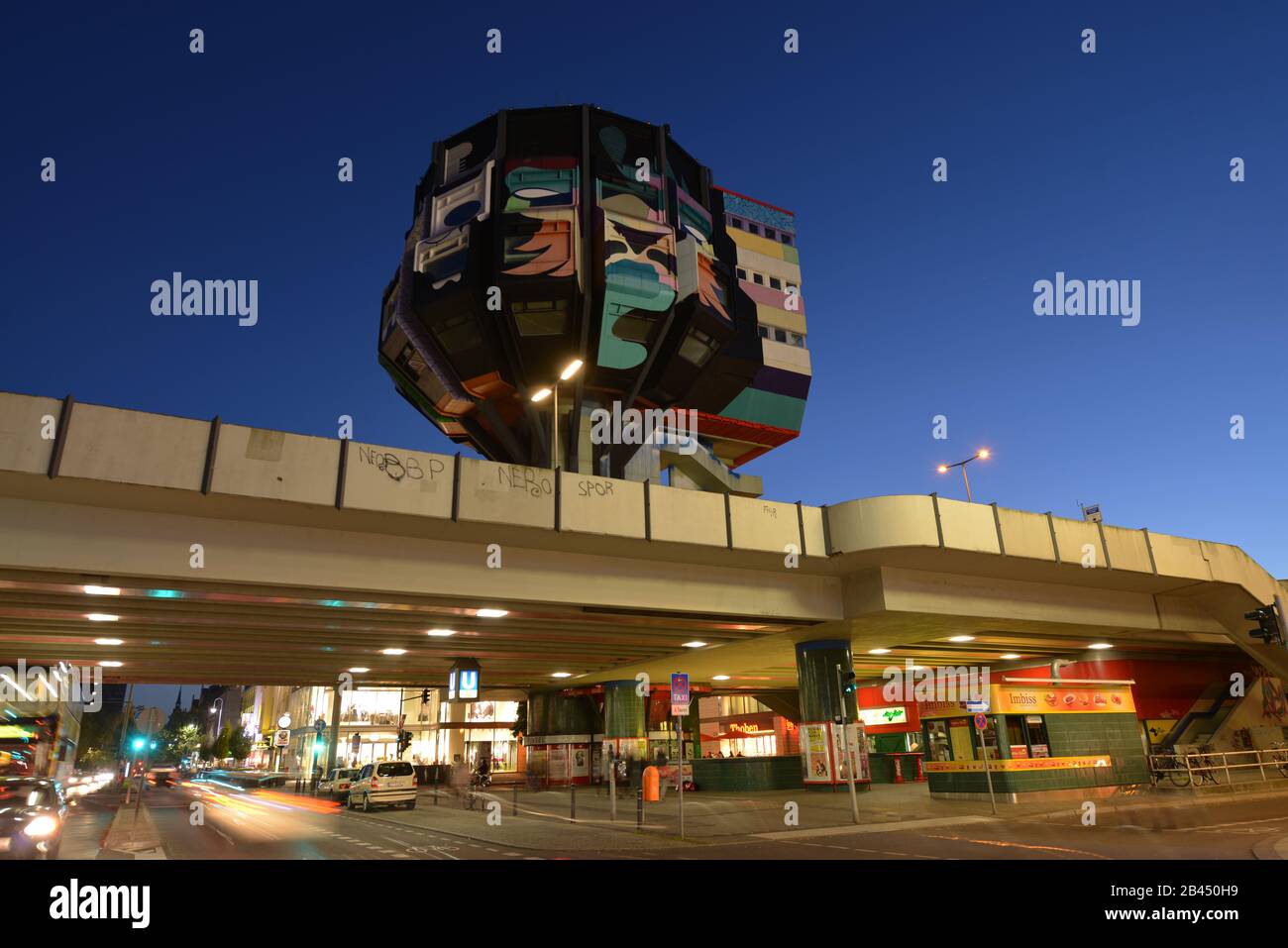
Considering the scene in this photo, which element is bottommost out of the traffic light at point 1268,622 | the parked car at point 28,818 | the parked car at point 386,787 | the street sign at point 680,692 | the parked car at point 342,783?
the parked car at point 342,783

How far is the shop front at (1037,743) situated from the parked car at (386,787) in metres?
19.9

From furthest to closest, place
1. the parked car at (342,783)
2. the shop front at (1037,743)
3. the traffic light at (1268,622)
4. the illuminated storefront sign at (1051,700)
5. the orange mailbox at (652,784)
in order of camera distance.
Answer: the parked car at (342,783), the illuminated storefront sign at (1051,700), the orange mailbox at (652,784), the shop front at (1037,743), the traffic light at (1268,622)

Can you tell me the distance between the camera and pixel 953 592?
84.6 feet

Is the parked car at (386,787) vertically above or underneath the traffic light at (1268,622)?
underneath

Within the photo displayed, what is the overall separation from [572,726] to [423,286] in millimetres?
29293

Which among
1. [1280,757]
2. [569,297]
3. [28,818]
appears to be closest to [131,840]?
[28,818]

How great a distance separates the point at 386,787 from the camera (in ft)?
97.9

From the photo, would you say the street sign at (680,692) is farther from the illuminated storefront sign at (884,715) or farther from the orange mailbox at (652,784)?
the illuminated storefront sign at (884,715)

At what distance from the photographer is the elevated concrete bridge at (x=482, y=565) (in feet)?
51.8

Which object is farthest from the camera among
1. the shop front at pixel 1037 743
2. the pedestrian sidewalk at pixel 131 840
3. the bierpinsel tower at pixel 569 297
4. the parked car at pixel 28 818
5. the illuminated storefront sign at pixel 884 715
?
the illuminated storefront sign at pixel 884 715

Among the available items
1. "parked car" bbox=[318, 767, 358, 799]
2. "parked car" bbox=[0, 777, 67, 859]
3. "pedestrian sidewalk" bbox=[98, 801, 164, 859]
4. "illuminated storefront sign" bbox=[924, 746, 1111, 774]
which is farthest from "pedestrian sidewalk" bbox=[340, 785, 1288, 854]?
"parked car" bbox=[318, 767, 358, 799]

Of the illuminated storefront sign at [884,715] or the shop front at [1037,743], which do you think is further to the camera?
the illuminated storefront sign at [884,715]

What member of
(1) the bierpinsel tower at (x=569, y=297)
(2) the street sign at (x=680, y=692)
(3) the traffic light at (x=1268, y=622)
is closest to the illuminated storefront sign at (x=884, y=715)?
(1) the bierpinsel tower at (x=569, y=297)

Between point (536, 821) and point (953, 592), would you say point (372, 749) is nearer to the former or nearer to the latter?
point (536, 821)
